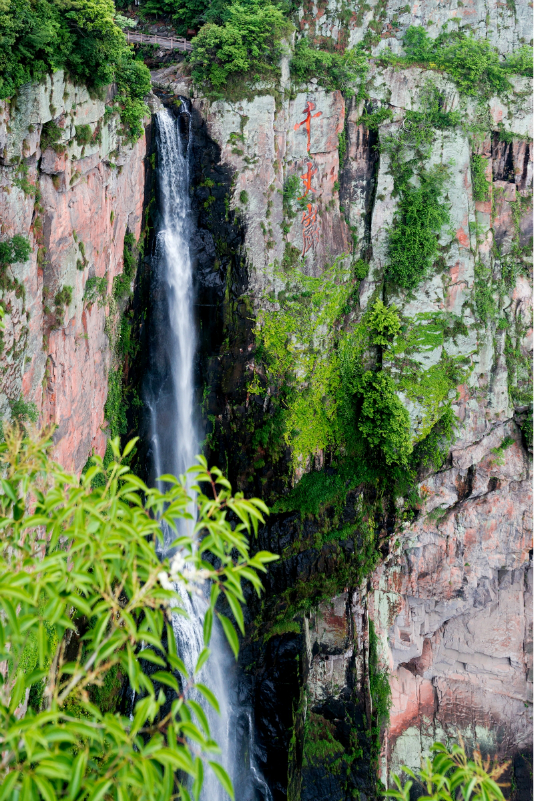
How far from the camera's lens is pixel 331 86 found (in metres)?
13.9

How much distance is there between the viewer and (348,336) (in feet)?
47.7

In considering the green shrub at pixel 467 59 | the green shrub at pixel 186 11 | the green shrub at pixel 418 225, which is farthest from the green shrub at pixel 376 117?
the green shrub at pixel 186 11

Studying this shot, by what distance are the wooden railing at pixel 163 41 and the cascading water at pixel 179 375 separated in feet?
8.06

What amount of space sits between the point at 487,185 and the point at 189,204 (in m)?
7.86

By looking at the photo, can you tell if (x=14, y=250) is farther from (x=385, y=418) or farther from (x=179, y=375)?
(x=385, y=418)

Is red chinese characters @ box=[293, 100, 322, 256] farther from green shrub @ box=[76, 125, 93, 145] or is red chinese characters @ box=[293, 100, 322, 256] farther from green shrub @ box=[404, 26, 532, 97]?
green shrub @ box=[76, 125, 93, 145]

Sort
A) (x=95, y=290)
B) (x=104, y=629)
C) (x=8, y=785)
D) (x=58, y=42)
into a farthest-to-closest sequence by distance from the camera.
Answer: (x=95, y=290), (x=58, y=42), (x=104, y=629), (x=8, y=785)

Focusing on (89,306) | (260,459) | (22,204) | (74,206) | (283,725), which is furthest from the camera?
(260,459)

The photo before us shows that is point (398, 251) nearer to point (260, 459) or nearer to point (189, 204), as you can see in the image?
point (189, 204)

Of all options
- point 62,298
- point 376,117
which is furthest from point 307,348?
point 62,298

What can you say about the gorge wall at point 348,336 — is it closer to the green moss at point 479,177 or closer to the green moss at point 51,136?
the green moss at point 479,177

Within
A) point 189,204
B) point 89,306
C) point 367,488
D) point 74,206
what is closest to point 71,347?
point 89,306

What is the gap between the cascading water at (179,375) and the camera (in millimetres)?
13125

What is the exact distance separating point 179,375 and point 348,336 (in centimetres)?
465
